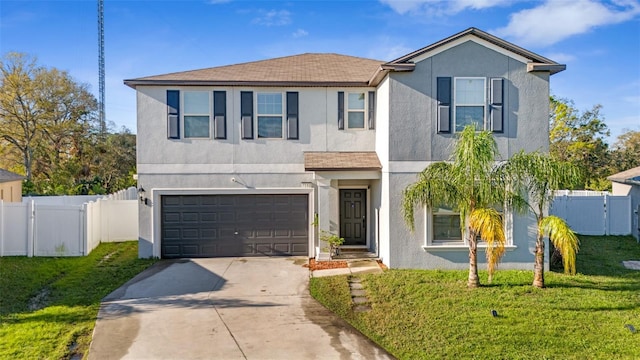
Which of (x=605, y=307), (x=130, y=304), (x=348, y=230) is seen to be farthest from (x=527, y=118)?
(x=130, y=304)

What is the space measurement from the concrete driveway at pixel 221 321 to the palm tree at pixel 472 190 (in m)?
3.55

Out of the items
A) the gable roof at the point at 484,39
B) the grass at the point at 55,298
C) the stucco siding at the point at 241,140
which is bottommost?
the grass at the point at 55,298

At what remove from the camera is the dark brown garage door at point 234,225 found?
12914 millimetres

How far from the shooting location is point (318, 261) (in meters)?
12.0

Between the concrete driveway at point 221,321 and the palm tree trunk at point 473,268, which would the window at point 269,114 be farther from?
the palm tree trunk at point 473,268

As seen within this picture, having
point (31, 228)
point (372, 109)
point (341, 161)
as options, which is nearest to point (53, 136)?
point (31, 228)

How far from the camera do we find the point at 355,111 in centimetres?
1289

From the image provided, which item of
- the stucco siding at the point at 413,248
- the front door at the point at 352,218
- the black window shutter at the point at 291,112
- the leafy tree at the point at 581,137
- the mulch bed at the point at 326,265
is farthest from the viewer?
the leafy tree at the point at 581,137

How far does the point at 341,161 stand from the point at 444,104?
3.29 meters

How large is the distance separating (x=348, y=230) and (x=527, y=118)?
6.19m

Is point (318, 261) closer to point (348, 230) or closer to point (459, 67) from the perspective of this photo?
point (348, 230)

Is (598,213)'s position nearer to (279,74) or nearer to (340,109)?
(340,109)

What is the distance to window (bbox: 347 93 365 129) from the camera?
1288 centimetres

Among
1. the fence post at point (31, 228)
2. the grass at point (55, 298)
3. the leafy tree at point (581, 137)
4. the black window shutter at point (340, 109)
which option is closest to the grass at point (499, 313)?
the grass at point (55, 298)
